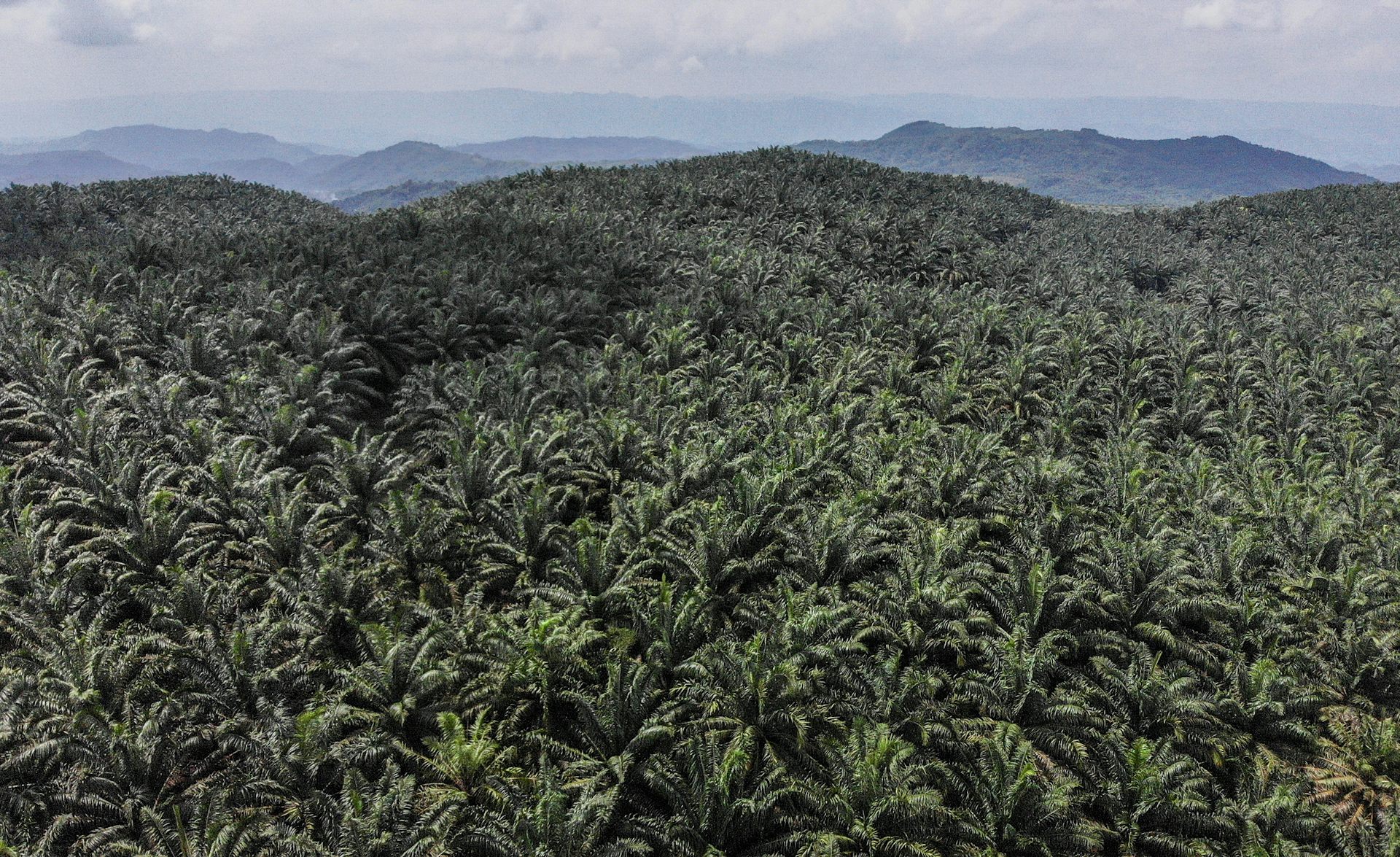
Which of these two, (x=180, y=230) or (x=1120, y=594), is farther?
(x=180, y=230)

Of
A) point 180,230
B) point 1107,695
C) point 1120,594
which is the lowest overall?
point 1107,695

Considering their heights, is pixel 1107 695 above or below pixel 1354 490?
below

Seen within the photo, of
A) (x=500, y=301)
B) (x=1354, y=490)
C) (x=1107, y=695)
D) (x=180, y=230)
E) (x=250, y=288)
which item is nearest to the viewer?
(x=1107, y=695)

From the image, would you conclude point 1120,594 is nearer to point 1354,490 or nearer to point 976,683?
point 976,683

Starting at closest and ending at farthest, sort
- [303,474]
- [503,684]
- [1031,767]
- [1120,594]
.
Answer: [1031,767]
[503,684]
[1120,594]
[303,474]

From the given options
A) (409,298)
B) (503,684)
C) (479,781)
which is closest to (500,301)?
(409,298)

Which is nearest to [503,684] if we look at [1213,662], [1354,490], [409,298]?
[1213,662]
